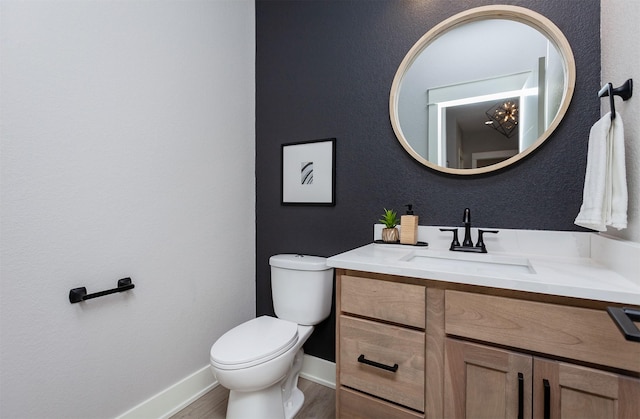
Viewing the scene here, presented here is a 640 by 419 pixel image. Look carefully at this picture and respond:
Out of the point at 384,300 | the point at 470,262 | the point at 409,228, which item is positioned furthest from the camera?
the point at 409,228

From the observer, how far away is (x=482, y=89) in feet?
4.70

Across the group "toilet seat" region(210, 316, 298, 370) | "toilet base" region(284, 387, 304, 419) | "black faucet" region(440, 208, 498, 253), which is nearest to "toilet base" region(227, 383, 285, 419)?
"toilet base" region(284, 387, 304, 419)

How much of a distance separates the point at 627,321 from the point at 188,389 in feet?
6.15

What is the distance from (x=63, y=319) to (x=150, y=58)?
1234mm

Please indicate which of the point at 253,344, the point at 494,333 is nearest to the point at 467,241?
the point at 494,333

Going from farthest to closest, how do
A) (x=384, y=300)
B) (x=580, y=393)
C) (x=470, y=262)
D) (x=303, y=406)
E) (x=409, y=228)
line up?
(x=303, y=406)
(x=409, y=228)
(x=470, y=262)
(x=384, y=300)
(x=580, y=393)

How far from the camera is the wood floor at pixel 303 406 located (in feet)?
5.01

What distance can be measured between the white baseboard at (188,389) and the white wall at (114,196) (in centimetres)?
4

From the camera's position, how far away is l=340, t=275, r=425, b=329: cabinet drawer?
3.48ft

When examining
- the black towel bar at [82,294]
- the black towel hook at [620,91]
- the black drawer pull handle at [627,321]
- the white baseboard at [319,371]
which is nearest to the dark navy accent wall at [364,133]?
the white baseboard at [319,371]

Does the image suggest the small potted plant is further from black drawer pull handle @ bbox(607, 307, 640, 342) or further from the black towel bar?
the black towel bar

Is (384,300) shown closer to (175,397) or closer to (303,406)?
(303,406)

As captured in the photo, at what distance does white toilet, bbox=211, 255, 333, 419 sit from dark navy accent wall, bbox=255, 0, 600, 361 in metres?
0.24

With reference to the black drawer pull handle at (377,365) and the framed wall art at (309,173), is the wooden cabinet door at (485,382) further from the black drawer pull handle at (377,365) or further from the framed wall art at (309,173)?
the framed wall art at (309,173)
